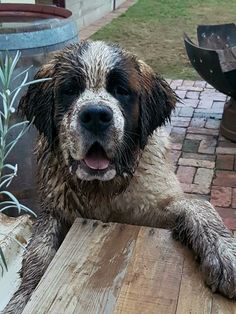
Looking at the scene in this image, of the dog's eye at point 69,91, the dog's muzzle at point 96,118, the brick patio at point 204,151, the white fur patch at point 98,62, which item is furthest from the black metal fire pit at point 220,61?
the dog's muzzle at point 96,118

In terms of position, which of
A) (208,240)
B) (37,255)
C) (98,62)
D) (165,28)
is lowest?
(165,28)

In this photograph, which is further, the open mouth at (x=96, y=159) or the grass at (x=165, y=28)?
the grass at (x=165, y=28)

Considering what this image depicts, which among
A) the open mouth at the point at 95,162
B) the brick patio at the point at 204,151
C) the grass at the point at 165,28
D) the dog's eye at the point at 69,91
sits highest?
the dog's eye at the point at 69,91

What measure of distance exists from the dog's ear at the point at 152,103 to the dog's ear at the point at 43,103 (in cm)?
44

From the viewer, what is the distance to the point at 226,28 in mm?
6426

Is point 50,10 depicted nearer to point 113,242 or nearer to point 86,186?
point 86,186

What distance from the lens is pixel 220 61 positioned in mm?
5453

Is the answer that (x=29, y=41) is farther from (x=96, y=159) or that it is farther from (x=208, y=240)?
(x=208, y=240)

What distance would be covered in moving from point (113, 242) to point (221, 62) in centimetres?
342

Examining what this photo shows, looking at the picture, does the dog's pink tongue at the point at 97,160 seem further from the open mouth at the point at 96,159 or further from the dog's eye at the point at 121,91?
the dog's eye at the point at 121,91

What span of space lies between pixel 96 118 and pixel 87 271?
644 mm

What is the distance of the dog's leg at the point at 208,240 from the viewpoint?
2266 millimetres

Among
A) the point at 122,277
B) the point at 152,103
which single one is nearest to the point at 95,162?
the point at 152,103

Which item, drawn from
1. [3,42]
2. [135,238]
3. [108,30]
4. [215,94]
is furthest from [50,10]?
[108,30]
